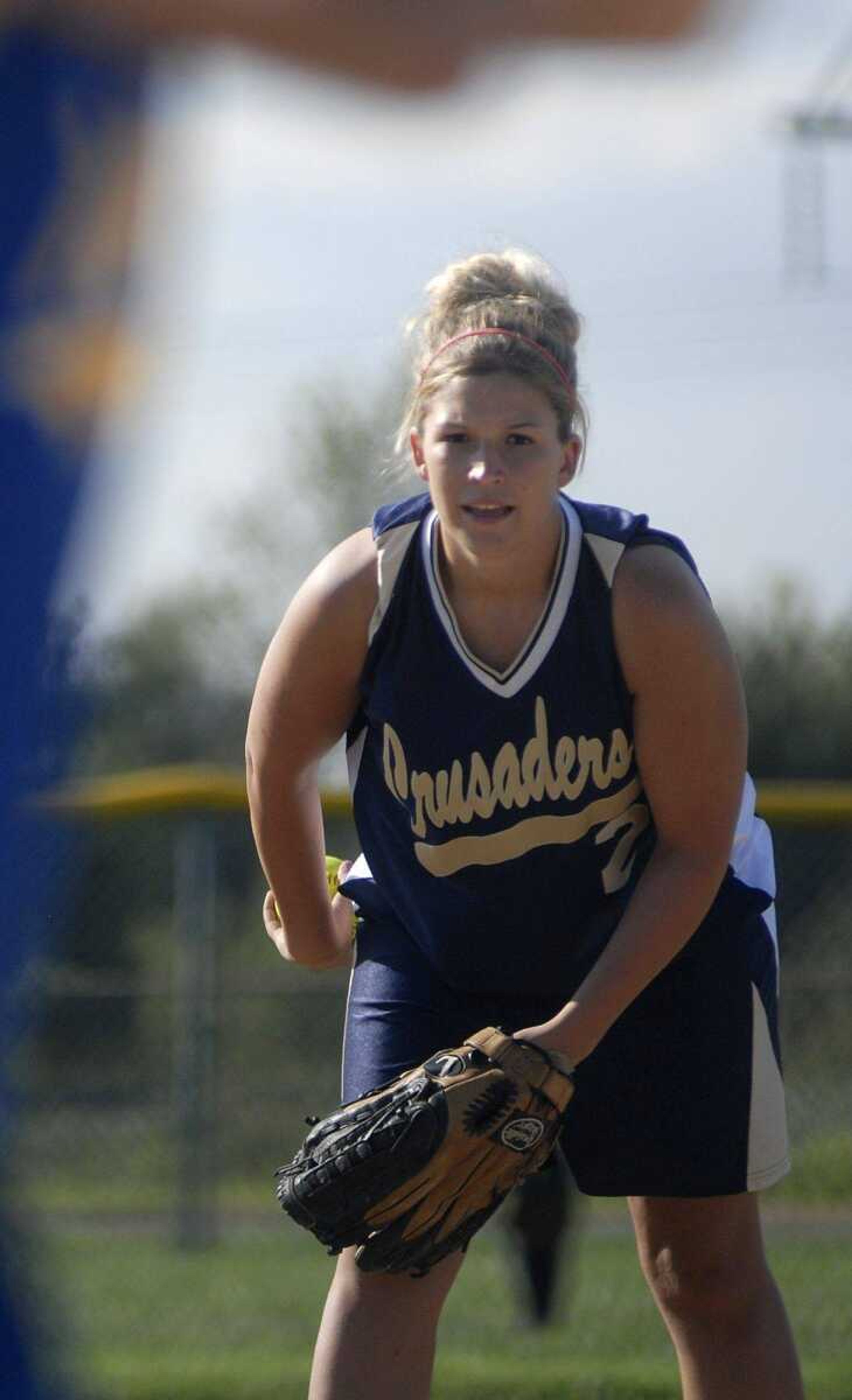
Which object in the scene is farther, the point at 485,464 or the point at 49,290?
the point at 485,464

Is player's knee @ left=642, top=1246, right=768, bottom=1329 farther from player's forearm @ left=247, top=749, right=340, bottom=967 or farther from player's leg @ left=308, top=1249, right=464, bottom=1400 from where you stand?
player's forearm @ left=247, top=749, right=340, bottom=967

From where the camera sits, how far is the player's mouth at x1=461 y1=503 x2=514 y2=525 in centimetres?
259

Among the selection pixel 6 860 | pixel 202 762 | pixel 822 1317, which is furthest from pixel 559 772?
pixel 202 762

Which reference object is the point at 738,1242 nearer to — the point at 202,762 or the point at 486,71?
the point at 486,71

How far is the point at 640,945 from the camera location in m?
2.55

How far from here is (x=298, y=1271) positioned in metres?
6.92

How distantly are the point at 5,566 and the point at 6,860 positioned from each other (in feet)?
0.65

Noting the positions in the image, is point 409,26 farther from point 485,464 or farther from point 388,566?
point 388,566

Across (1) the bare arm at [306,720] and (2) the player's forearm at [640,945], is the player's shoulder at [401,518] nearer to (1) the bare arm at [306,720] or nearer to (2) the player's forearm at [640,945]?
(1) the bare arm at [306,720]

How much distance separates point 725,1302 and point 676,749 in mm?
752

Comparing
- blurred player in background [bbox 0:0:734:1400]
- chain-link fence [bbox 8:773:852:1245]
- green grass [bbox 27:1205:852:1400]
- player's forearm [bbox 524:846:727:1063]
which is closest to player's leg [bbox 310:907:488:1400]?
player's forearm [bbox 524:846:727:1063]

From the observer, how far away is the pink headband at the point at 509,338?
2643 millimetres

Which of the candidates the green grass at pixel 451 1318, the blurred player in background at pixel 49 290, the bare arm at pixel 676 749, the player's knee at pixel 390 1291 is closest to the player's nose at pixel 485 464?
the bare arm at pixel 676 749

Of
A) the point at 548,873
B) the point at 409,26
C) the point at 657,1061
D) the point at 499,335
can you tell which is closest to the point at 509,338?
the point at 499,335
